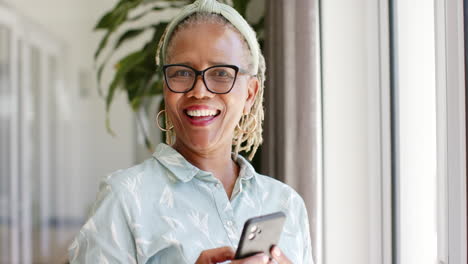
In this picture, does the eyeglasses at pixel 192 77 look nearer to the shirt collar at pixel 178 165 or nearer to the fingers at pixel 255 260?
the shirt collar at pixel 178 165

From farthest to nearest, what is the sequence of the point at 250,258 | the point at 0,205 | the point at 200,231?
the point at 0,205, the point at 200,231, the point at 250,258

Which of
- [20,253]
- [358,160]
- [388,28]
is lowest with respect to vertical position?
[20,253]

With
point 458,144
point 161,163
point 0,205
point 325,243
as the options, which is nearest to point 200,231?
point 161,163

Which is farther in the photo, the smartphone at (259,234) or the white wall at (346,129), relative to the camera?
the white wall at (346,129)

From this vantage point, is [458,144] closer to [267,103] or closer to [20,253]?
[267,103]

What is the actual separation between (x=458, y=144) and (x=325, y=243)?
0.69 meters

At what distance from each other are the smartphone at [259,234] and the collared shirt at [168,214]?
0.14m

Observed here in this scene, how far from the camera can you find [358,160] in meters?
1.55

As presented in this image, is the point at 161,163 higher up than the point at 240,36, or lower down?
lower down

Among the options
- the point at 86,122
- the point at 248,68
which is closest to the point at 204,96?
the point at 248,68

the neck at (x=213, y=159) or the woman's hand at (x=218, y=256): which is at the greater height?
the neck at (x=213, y=159)

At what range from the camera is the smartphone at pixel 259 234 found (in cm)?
76

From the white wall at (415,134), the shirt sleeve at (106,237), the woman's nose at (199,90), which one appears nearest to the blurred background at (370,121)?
the white wall at (415,134)

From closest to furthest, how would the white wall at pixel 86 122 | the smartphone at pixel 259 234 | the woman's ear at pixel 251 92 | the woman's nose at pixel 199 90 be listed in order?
the smartphone at pixel 259 234
the woman's nose at pixel 199 90
the woman's ear at pixel 251 92
the white wall at pixel 86 122
